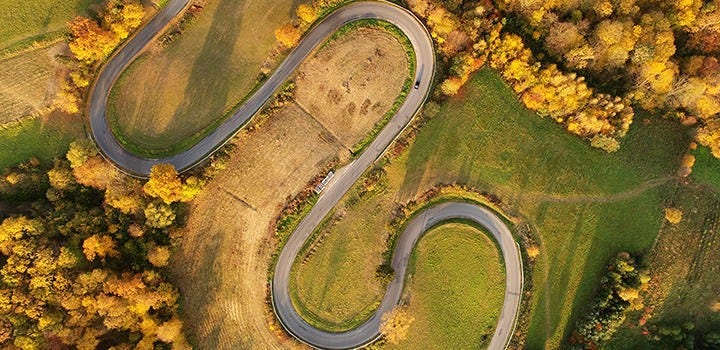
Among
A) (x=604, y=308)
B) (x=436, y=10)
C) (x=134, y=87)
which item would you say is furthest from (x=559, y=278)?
(x=134, y=87)

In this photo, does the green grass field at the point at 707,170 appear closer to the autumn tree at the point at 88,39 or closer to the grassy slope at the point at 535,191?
the grassy slope at the point at 535,191

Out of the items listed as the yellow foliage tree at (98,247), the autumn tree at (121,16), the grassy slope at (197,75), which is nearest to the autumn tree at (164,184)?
the grassy slope at (197,75)

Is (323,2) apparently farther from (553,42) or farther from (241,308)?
(241,308)

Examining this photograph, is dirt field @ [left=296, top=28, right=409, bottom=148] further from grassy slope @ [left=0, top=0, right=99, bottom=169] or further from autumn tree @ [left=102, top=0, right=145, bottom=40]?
grassy slope @ [left=0, top=0, right=99, bottom=169]

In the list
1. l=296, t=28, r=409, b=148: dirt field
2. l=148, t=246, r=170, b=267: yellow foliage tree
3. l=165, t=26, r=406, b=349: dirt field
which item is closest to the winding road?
l=296, t=28, r=409, b=148: dirt field

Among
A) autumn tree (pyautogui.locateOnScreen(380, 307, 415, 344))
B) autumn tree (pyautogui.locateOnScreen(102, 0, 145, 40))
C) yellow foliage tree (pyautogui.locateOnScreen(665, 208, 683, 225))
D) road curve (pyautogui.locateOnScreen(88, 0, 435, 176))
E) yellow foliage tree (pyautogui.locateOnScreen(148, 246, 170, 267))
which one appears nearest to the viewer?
yellow foliage tree (pyautogui.locateOnScreen(148, 246, 170, 267))

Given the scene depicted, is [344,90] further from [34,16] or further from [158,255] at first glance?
[34,16]
